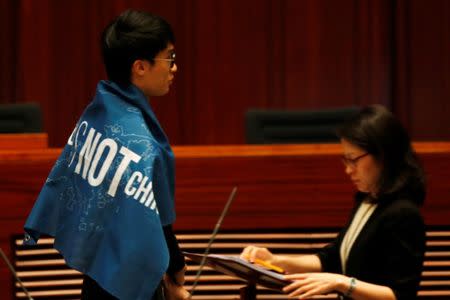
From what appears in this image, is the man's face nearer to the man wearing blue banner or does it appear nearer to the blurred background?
the man wearing blue banner

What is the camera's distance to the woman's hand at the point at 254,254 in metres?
2.16

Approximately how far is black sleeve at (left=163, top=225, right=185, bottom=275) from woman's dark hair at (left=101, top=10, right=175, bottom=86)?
0.33 m

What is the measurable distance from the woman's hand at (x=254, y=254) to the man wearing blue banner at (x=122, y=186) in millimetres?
353

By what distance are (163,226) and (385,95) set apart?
3.33 m

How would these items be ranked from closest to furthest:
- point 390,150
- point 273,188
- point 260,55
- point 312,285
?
point 312,285
point 390,150
point 273,188
point 260,55

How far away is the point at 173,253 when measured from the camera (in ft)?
5.91

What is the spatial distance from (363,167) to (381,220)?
139 mm

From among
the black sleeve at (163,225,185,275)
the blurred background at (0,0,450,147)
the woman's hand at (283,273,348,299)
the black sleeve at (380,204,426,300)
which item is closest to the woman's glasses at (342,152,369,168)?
the black sleeve at (380,204,426,300)

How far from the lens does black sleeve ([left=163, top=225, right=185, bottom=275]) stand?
1789 millimetres

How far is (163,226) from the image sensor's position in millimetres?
1769

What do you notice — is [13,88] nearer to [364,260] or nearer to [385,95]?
[385,95]

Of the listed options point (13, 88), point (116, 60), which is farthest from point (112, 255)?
point (13, 88)

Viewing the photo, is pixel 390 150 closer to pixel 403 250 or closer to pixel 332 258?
pixel 403 250

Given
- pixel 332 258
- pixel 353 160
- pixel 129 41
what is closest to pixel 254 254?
pixel 332 258
